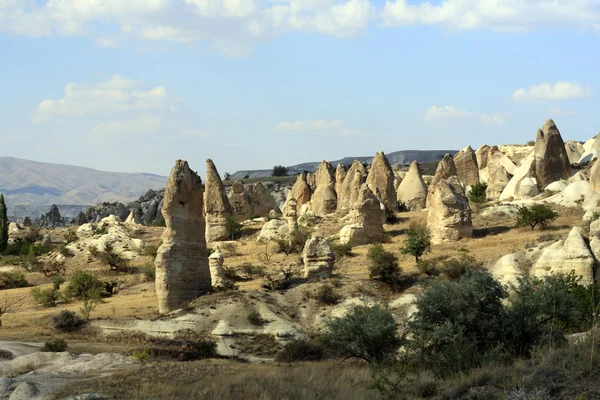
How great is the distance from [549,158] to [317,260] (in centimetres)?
2237

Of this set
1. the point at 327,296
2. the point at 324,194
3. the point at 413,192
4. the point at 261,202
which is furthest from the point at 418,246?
the point at 261,202

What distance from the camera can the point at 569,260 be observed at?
2559 centimetres

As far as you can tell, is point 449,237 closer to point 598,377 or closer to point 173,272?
point 173,272

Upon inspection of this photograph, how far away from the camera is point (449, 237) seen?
34.1 meters

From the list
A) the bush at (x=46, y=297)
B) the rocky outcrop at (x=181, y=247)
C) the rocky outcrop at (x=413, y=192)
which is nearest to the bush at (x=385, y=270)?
the rocky outcrop at (x=181, y=247)

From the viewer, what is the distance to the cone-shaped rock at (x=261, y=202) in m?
54.2

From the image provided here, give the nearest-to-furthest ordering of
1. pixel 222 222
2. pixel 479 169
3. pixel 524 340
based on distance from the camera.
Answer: pixel 524 340
pixel 222 222
pixel 479 169

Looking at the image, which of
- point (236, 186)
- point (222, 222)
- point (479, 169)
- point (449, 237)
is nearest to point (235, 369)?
point (449, 237)

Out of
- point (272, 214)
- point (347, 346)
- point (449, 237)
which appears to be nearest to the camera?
point (347, 346)

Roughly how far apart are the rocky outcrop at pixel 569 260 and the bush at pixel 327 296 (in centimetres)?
601

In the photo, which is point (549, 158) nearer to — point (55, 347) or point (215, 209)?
point (215, 209)

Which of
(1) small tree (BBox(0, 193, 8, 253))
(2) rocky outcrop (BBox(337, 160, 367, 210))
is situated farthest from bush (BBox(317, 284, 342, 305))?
(1) small tree (BBox(0, 193, 8, 253))

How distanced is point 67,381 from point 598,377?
9.30 metres

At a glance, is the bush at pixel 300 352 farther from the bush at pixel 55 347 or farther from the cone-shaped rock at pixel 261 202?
the cone-shaped rock at pixel 261 202
